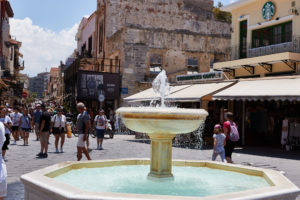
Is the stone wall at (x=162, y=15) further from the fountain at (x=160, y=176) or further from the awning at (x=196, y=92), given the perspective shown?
the fountain at (x=160, y=176)

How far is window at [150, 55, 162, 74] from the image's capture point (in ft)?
86.4

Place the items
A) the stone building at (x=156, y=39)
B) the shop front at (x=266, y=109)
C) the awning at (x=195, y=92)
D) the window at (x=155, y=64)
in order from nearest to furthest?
the shop front at (x=266, y=109), the awning at (x=195, y=92), the stone building at (x=156, y=39), the window at (x=155, y=64)

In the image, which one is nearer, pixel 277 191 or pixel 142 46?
pixel 277 191

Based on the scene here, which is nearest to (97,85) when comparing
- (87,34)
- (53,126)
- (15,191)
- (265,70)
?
(265,70)

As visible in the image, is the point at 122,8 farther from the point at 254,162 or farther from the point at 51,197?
the point at 51,197

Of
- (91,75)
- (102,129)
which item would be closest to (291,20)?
(102,129)

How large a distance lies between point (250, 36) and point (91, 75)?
11.6 metres

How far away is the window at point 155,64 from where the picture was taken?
2634 cm

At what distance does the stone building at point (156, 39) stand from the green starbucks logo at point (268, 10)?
9430 mm

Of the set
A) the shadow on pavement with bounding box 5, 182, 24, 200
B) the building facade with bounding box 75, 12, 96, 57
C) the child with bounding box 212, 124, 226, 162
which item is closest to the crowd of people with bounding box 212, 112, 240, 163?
the child with bounding box 212, 124, 226, 162

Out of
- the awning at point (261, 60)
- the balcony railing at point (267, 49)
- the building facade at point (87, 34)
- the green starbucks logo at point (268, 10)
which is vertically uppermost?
the building facade at point (87, 34)

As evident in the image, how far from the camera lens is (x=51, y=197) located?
3.73m

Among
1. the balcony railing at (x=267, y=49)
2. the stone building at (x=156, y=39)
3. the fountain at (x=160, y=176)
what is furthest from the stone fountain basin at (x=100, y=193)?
the stone building at (x=156, y=39)

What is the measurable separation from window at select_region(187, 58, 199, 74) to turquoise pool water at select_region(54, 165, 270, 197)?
21.6 metres
